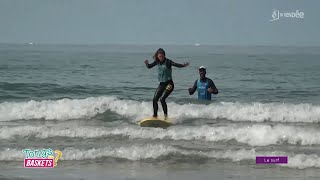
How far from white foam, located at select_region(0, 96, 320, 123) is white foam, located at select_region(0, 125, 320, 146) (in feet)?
9.41

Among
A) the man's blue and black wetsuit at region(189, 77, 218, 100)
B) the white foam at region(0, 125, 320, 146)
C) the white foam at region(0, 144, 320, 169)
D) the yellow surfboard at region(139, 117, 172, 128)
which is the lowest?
the white foam at region(0, 144, 320, 169)

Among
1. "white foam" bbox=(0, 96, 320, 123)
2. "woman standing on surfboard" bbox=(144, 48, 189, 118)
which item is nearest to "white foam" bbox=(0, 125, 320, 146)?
"woman standing on surfboard" bbox=(144, 48, 189, 118)

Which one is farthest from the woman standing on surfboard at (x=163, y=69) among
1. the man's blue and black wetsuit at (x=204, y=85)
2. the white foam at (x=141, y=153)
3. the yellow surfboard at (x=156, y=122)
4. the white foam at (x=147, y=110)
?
the white foam at (x=141, y=153)

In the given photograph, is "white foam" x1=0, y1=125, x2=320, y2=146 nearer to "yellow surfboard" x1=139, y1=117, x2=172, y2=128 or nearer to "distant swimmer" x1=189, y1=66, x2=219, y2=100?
"yellow surfboard" x1=139, y1=117, x2=172, y2=128

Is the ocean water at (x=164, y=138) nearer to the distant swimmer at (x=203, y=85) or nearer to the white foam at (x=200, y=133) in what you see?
the white foam at (x=200, y=133)

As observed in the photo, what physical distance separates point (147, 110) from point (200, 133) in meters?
4.84

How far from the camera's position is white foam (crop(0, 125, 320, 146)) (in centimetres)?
1508

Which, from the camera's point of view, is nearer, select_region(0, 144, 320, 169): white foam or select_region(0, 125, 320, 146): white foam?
select_region(0, 144, 320, 169): white foam

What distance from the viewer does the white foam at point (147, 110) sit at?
19078 mm

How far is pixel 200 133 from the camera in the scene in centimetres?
1545

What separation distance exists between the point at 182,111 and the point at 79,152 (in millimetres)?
A: 6807

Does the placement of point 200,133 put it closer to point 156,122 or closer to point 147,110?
point 156,122

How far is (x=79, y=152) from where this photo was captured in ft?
43.8

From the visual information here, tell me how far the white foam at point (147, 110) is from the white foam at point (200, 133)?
287 cm
